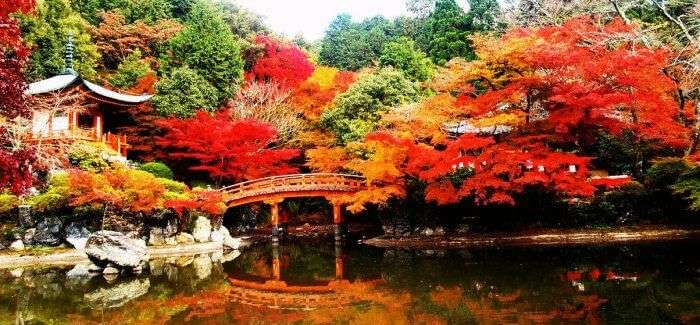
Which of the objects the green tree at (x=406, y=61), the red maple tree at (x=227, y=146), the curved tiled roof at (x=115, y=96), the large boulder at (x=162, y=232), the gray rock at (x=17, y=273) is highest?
the green tree at (x=406, y=61)

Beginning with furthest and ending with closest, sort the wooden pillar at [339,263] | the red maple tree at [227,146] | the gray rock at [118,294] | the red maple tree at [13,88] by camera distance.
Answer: the red maple tree at [227,146] → the wooden pillar at [339,263] → the gray rock at [118,294] → the red maple tree at [13,88]

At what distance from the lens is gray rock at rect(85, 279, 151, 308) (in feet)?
38.8

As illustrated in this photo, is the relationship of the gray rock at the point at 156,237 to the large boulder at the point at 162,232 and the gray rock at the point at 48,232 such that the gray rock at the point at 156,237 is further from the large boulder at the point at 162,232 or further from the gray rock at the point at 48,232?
the gray rock at the point at 48,232

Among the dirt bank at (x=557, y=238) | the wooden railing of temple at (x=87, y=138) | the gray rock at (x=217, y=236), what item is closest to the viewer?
the dirt bank at (x=557, y=238)

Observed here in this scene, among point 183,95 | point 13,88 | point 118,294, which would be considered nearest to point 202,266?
point 118,294

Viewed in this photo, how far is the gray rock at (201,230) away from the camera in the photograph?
20.8 metres

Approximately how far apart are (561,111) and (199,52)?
18.4 meters

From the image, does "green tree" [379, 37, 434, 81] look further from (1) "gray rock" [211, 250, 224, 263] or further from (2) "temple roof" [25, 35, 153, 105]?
(1) "gray rock" [211, 250, 224, 263]

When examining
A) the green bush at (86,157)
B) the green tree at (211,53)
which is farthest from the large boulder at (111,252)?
the green tree at (211,53)

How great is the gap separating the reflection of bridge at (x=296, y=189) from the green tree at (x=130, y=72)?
34.3 ft

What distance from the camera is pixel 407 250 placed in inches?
774

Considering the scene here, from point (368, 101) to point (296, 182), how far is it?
4682mm

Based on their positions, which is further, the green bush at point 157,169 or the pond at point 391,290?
the green bush at point 157,169

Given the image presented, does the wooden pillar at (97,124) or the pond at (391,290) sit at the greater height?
the wooden pillar at (97,124)
